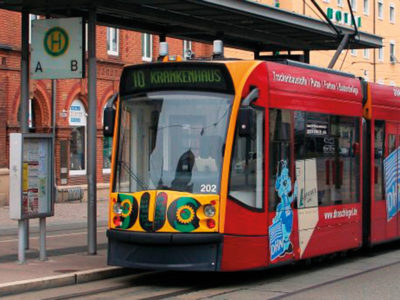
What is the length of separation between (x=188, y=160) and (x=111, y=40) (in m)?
22.7

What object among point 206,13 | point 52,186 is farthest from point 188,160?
point 206,13

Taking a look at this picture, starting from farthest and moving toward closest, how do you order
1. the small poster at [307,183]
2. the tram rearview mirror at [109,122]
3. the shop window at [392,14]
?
the shop window at [392,14]
the small poster at [307,183]
the tram rearview mirror at [109,122]

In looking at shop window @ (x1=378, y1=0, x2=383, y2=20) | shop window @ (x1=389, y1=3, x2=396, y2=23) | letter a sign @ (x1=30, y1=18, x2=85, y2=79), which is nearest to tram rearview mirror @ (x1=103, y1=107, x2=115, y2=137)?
letter a sign @ (x1=30, y1=18, x2=85, y2=79)

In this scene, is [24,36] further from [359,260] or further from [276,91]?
[359,260]

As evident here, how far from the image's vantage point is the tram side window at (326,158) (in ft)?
41.4

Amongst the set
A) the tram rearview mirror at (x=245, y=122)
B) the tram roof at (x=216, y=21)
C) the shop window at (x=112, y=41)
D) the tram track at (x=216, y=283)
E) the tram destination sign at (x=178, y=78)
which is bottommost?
the tram track at (x=216, y=283)

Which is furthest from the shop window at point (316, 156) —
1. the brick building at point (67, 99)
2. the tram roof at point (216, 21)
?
the brick building at point (67, 99)

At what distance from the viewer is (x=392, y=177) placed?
15750 mm

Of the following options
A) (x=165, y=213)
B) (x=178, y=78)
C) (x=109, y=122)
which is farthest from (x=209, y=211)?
(x=109, y=122)

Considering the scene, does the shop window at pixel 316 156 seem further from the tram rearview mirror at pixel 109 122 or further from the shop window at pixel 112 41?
the shop window at pixel 112 41

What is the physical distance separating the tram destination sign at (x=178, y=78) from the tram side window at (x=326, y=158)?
155 centimetres

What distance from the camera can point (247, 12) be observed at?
15953 millimetres

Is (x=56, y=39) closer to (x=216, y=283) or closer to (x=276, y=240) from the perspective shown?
(x=216, y=283)

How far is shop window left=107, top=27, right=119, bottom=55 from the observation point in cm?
3314
